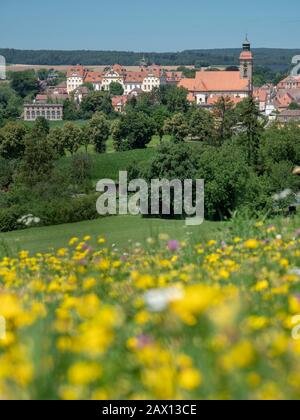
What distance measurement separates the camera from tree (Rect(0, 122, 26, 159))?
61944 mm

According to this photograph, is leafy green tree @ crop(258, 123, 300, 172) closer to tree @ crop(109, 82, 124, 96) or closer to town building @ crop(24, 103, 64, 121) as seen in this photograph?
town building @ crop(24, 103, 64, 121)

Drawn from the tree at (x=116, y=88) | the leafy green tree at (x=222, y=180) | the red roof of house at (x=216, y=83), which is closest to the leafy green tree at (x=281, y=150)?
the leafy green tree at (x=222, y=180)

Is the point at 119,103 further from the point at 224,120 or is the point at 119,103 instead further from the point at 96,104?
the point at 224,120

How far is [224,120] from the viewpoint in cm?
5669

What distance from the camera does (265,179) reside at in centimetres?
3391

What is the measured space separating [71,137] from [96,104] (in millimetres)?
48606

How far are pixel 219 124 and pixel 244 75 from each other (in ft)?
268

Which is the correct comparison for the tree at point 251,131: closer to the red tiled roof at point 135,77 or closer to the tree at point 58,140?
the tree at point 58,140

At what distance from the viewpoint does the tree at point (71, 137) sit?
6425 centimetres

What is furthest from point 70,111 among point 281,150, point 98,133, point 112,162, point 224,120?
point 281,150

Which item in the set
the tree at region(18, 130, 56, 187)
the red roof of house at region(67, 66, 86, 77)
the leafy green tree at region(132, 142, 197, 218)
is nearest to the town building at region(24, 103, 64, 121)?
the red roof of house at region(67, 66, 86, 77)

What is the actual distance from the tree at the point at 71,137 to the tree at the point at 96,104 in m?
44.3

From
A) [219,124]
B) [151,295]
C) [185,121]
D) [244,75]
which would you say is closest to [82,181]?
[219,124]

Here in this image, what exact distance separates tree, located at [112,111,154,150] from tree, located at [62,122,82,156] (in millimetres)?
5747
